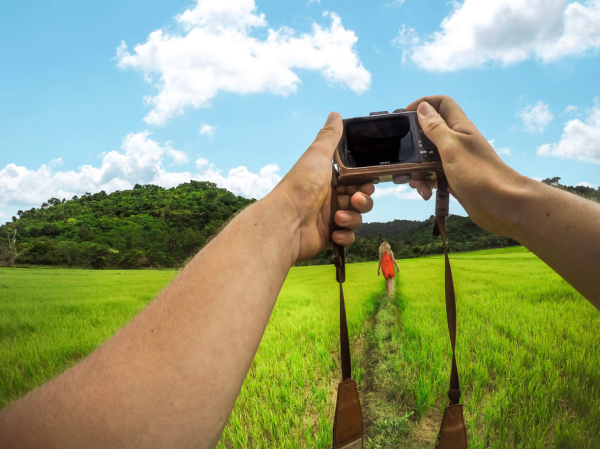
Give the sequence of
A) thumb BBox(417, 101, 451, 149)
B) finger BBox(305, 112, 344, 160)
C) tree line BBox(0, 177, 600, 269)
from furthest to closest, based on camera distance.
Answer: tree line BBox(0, 177, 600, 269), finger BBox(305, 112, 344, 160), thumb BBox(417, 101, 451, 149)

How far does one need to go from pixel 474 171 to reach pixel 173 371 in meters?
1.37

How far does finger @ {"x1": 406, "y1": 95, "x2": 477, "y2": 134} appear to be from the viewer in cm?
165

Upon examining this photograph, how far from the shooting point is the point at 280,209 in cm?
129

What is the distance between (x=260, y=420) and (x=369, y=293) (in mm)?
6126

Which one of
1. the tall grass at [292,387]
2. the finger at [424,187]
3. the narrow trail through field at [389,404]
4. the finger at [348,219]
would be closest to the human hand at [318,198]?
the finger at [348,219]

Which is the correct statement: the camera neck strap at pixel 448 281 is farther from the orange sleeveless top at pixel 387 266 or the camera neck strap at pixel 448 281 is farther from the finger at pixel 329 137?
the orange sleeveless top at pixel 387 266

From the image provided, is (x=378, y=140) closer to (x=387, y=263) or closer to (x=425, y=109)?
(x=425, y=109)

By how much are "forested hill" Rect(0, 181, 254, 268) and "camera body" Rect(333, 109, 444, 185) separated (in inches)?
141

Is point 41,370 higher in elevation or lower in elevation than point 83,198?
lower

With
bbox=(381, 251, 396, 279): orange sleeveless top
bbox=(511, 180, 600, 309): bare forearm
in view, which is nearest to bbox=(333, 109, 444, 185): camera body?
bbox=(511, 180, 600, 309): bare forearm

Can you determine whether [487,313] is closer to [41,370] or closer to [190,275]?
[190,275]

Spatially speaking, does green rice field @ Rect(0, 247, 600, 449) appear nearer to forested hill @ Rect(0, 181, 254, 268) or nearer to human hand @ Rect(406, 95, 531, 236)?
human hand @ Rect(406, 95, 531, 236)

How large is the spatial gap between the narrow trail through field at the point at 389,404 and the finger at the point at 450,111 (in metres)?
2.07

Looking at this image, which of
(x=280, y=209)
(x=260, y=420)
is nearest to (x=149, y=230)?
(x=260, y=420)
